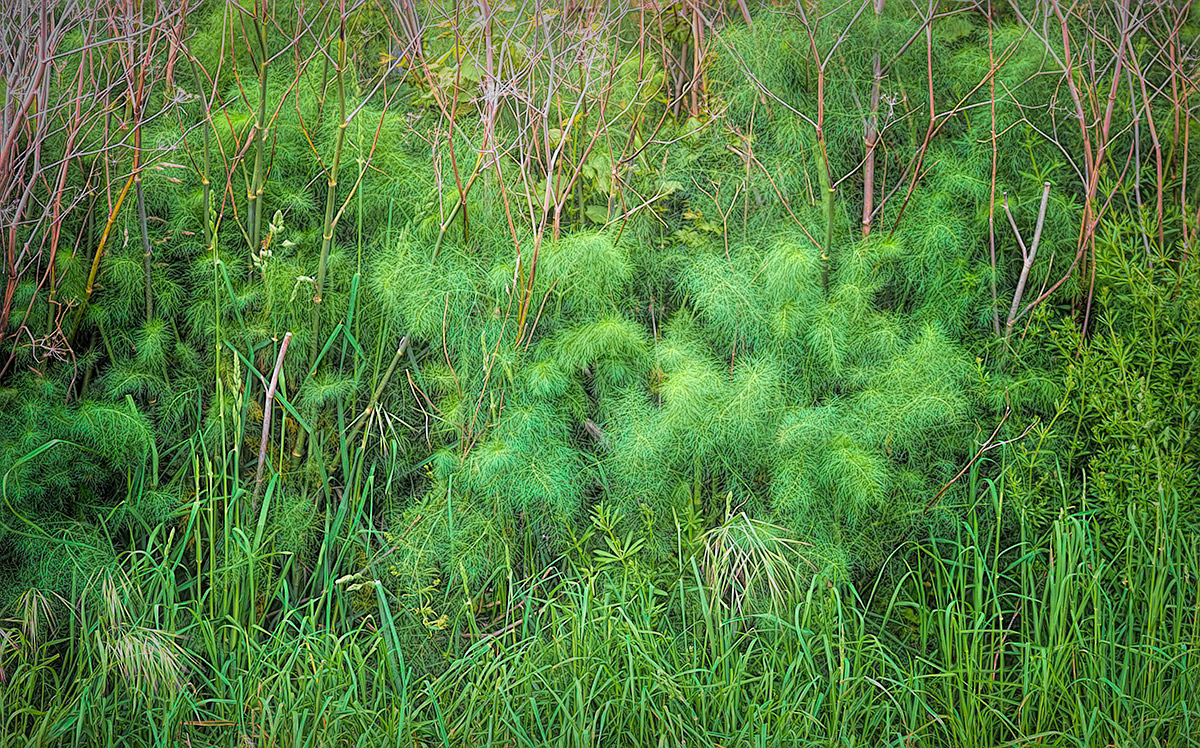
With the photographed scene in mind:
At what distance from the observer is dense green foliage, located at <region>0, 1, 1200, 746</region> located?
7.96ft

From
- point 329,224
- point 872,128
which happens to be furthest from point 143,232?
point 872,128

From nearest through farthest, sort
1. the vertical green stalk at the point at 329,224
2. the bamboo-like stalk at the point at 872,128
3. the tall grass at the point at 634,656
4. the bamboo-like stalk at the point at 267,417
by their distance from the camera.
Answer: the tall grass at the point at 634,656 → the bamboo-like stalk at the point at 267,417 → the vertical green stalk at the point at 329,224 → the bamboo-like stalk at the point at 872,128

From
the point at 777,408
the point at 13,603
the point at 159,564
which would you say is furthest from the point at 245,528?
the point at 777,408

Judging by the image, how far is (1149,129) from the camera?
9.50 feet

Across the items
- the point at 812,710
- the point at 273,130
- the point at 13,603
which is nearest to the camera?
the point at 812,710

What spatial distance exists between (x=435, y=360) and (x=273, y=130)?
0.83 m

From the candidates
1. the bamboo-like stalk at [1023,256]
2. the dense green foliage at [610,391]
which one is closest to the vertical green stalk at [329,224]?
the dense green foliage at [610,391]

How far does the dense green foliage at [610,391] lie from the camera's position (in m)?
2.43

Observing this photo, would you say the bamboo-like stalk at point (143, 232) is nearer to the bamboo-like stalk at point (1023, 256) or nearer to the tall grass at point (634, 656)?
the tall grass at point (634, 656)

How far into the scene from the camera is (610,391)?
107 inches

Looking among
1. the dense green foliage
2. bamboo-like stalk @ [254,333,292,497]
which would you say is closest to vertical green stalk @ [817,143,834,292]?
the dense green foliage

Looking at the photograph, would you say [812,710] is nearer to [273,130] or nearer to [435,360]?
[435,360]

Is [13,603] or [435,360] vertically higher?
[435,360]

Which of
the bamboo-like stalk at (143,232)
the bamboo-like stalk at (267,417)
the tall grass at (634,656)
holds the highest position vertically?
the bamboo-like stalk at (143,232)
